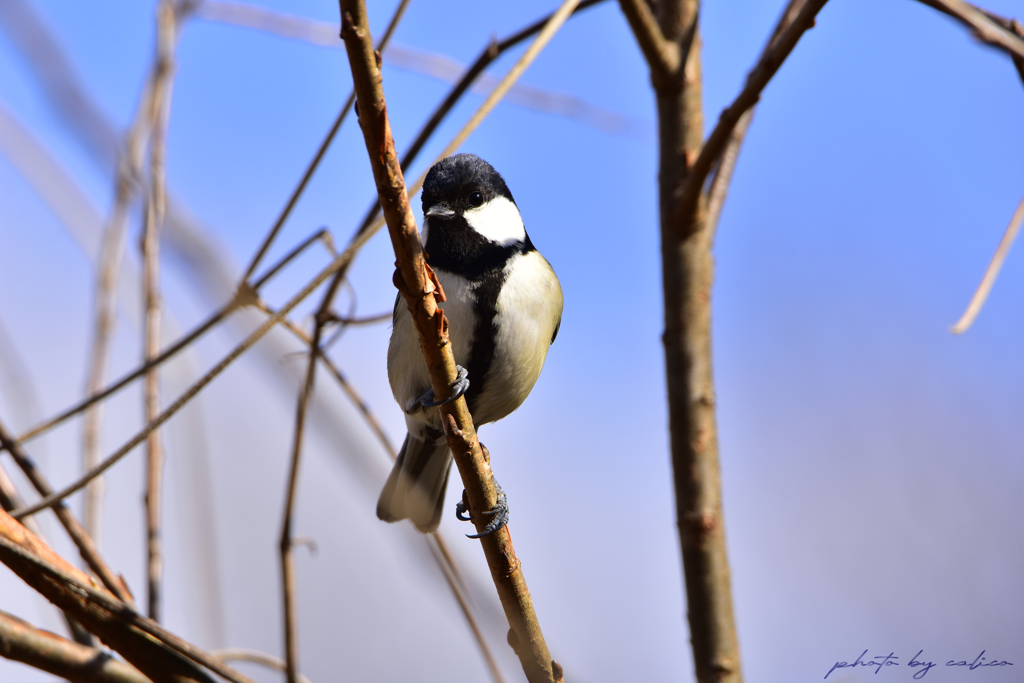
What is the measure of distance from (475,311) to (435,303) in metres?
0.56

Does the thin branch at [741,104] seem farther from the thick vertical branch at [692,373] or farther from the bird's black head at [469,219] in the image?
the bird's black head at [469,219]

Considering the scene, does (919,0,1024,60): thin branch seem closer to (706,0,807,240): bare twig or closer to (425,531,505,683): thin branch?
(706,0,807,240): bare twig

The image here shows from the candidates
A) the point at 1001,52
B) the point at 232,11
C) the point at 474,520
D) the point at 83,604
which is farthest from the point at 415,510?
the point at 1001,52

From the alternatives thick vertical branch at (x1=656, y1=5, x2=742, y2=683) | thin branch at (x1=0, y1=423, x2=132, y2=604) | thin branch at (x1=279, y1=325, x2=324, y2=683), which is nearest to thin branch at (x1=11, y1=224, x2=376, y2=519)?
thin branch at (x1=0, y1=423, x2=132, y2=604)

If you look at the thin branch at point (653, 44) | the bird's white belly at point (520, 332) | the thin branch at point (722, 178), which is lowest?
the bird's white belly at point (520, 332)

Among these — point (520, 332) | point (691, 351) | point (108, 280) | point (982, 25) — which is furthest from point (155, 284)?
point (982, 25)

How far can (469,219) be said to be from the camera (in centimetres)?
141

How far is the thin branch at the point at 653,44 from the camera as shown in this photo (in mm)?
1270

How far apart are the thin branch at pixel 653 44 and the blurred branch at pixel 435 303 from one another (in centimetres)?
37

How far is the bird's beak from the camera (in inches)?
54.1

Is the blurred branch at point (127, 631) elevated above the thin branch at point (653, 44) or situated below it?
below

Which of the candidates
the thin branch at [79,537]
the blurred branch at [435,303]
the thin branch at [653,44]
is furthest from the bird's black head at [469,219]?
the thin branch at [79,537]

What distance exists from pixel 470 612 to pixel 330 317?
0.51 meters

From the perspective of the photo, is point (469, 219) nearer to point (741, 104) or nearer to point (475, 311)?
point (475, 311)
